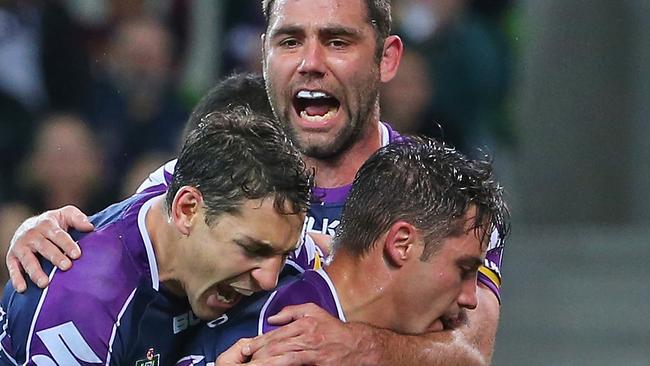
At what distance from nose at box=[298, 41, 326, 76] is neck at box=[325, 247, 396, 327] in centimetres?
84

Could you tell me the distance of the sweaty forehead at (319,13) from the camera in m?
4.59

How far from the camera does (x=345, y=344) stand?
3.84 m

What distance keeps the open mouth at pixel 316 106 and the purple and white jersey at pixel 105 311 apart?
71cm

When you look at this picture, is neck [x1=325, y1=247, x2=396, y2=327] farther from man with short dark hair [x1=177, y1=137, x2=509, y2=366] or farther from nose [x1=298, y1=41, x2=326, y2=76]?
nose [x1=298, y1=41, x2=326, y2=76]

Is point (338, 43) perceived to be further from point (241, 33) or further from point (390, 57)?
point (241, 33)

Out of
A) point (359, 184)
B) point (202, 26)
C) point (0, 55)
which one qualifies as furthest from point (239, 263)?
point (202, 26)

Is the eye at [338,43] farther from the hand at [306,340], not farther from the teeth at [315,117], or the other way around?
the hand at [306,340]

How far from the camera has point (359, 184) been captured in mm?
4020

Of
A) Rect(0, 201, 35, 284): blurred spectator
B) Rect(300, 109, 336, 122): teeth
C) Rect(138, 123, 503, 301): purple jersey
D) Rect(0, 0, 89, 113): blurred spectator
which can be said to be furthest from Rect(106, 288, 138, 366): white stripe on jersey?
Rect(0, 0, 89, 113): blurred spectator

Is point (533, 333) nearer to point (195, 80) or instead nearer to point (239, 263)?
point (195, 80)

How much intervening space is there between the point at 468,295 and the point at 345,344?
0.35 m

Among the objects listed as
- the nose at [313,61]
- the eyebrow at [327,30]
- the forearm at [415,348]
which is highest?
the eyebrow at [327,30]

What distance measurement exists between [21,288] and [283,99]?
102 centimetres

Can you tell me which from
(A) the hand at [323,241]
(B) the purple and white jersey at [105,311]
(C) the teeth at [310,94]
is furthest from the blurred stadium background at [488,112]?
(B) the purple and white jersey at [105,311]
